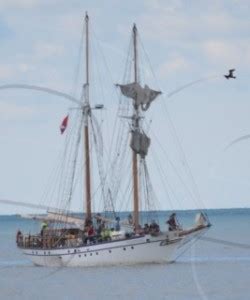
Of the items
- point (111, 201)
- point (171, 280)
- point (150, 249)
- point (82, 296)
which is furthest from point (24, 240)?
point (82, 296)

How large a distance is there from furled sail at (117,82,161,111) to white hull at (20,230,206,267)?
Result: 1104 centimetres

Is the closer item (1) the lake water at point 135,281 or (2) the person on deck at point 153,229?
(1) the lake water at point 135,281

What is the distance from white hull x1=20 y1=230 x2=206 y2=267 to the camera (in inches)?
3464

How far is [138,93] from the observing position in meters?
92.9

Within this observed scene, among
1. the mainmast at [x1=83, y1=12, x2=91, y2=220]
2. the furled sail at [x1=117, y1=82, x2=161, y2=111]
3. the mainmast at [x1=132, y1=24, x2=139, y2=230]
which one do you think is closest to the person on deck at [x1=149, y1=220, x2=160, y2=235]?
the mainmast at [x1=132, y1=24, x2=139, y2=230]

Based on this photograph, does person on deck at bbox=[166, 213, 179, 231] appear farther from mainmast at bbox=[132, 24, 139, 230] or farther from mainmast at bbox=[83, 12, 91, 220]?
mainmast at bbox=[83, 12, 91, 220]

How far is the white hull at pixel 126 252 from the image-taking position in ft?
289

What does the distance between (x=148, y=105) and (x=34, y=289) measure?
2400 centimetres

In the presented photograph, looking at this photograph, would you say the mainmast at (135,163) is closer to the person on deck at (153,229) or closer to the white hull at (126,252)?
the person on deck at (153,229)

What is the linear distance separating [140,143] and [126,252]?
9.47 meters

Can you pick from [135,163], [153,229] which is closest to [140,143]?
[135,163]

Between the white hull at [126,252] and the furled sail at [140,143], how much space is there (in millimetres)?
7699

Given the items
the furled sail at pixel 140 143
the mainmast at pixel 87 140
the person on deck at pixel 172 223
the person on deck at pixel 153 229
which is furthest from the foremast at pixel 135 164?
the mainmast at pixel 87 140

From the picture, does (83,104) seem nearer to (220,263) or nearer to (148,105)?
(148,105)
